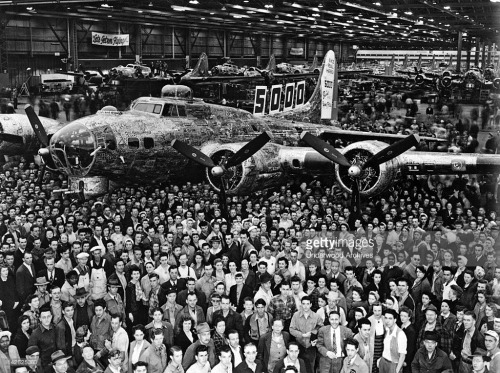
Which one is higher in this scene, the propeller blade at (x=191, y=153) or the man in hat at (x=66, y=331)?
the propeller blade at (x=191, y=153)

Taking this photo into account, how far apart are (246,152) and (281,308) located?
8635 mm

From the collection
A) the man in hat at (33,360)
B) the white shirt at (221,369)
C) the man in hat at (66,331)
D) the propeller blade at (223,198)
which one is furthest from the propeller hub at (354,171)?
the man in hat at (33,360)

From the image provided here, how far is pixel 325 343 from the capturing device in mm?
8336

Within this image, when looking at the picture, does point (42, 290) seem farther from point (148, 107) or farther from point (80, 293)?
point (148, 107)

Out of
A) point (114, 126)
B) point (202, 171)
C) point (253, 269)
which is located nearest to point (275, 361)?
point (253, 269)

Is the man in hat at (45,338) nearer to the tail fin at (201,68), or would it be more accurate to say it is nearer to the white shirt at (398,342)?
the white shirt at (398,342)

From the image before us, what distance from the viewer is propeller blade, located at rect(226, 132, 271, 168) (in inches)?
676

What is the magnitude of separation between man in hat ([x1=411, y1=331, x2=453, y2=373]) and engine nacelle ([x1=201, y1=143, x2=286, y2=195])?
10476 millimetres

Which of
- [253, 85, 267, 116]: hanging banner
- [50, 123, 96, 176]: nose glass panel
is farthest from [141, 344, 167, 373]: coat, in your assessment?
[253, 85, 267, 116]: hanging banner

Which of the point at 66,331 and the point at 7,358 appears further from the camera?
the point at 66,331

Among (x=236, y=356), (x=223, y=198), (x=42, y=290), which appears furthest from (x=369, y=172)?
(x=236, y=356)

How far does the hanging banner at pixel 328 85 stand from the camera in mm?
24953

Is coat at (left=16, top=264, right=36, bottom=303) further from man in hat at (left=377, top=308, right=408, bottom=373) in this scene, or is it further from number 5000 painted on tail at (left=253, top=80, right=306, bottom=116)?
number 5000 painted on tail at (left=253, top=80, right=306, bottom=116)

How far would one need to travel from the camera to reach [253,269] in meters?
11.3
